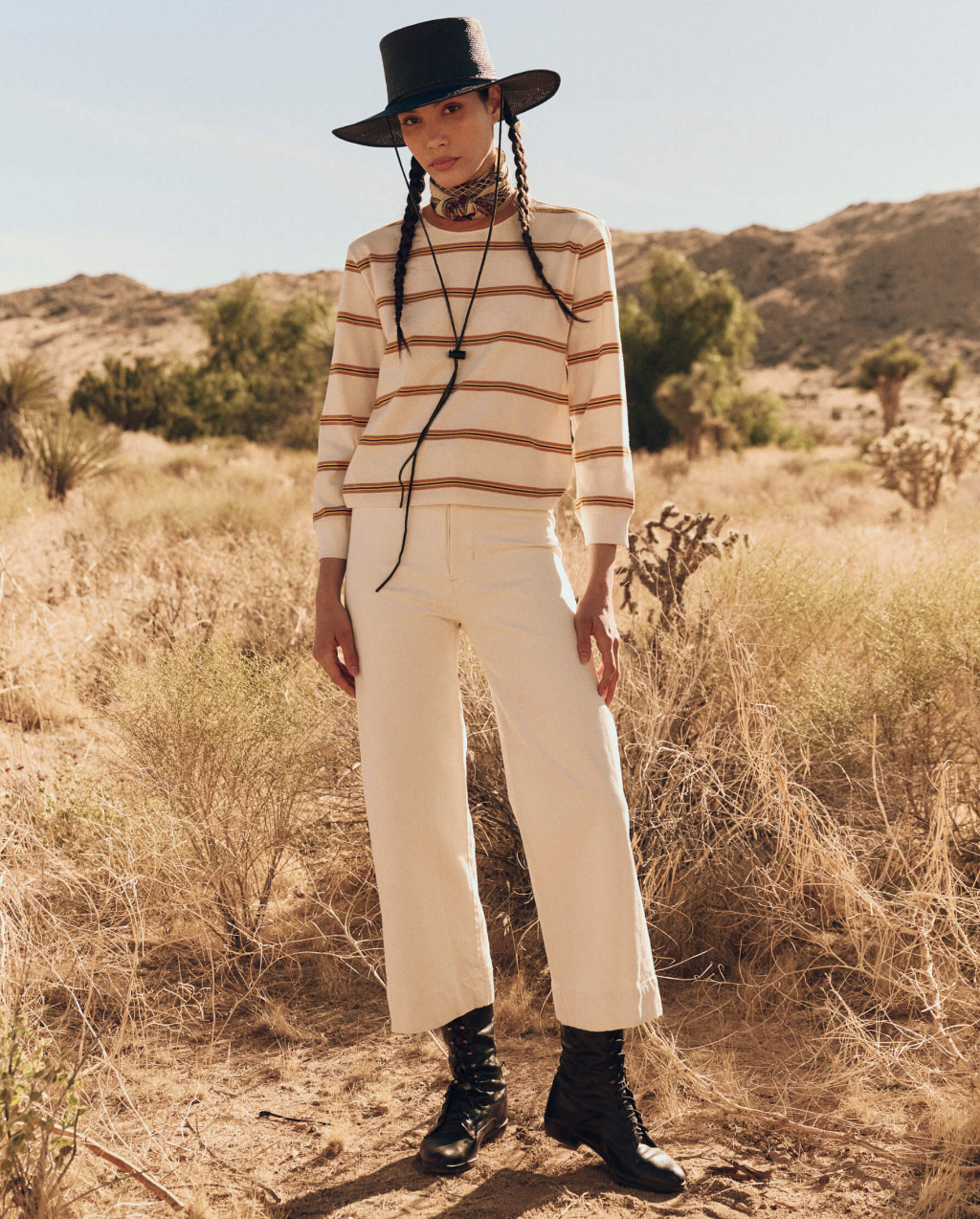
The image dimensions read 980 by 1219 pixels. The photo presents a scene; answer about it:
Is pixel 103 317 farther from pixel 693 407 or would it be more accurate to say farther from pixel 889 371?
pixel 693 407

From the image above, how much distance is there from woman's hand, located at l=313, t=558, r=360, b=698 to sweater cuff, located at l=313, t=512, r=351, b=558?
0.05ft

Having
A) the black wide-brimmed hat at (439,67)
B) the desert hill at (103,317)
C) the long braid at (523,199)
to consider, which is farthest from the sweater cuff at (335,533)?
the desert hill at (103,317)

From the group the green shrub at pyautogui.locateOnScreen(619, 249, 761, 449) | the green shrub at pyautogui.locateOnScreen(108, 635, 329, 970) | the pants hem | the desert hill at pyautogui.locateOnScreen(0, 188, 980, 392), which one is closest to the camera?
the pants hem

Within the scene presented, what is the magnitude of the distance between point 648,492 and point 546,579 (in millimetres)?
9790

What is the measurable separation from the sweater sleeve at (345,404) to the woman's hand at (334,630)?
41mm

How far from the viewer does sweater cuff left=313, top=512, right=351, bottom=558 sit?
202 cm

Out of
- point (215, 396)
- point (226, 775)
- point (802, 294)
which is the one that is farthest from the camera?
point (802, 294)

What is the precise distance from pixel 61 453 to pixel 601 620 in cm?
892

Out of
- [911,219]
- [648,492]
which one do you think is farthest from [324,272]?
[648,492]

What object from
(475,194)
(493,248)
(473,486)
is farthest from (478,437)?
(475,194)

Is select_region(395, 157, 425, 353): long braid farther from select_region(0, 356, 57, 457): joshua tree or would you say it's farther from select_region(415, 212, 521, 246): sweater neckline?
Answer: select_region(0, 356, 57, 457): joshua tree

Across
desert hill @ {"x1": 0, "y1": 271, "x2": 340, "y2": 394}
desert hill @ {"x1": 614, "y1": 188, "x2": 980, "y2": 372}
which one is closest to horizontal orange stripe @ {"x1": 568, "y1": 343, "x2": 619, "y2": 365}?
desert hill @ {"x1": 614, "y1": 188, "x2": 980, "y2": 372}

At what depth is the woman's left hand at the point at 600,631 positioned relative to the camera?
1.84m

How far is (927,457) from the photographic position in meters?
11.2
